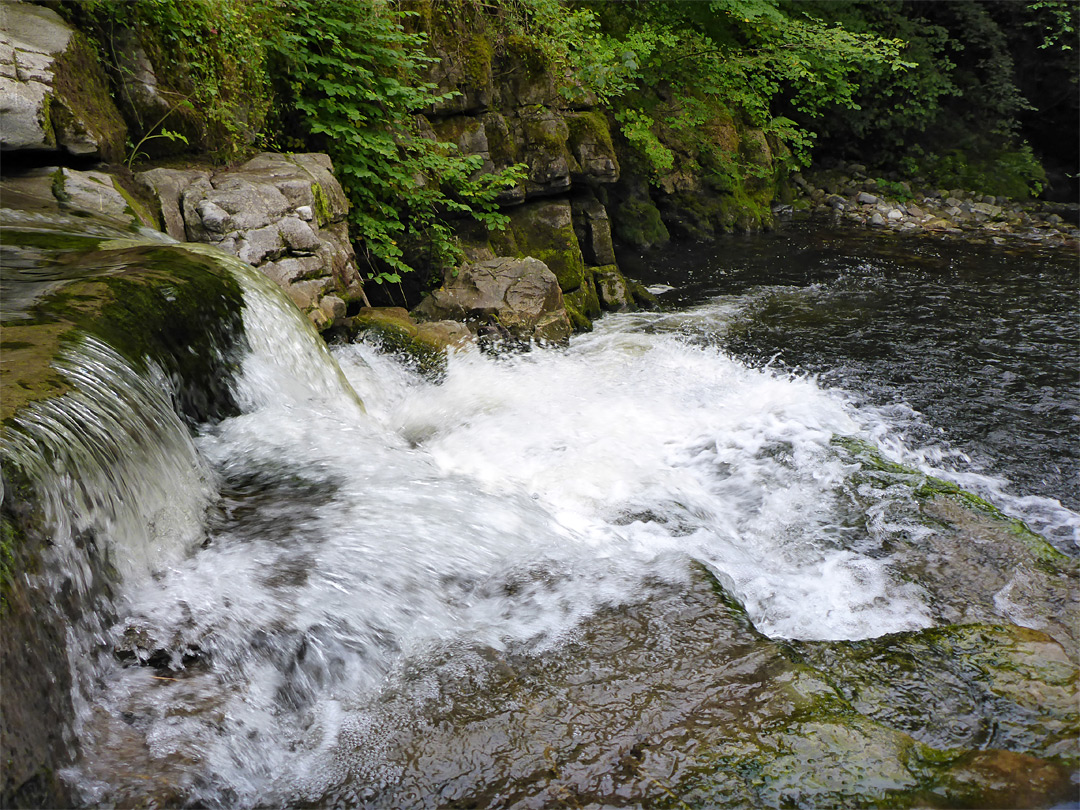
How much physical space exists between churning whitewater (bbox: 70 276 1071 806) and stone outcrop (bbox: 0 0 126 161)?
5.33 feet

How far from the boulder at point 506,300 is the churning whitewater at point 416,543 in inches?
45.1

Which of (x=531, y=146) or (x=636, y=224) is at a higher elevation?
(x=531, y=146)

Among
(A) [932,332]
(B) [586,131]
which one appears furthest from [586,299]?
(A) [932,332]

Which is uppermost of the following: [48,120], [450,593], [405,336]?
[48,120]

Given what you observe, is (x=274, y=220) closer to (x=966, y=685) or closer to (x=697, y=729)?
(x=697, y=729)

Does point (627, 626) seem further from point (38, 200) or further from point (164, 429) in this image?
point (38, 200)

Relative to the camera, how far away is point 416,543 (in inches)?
126

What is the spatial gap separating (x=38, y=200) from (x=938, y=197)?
14840 mm

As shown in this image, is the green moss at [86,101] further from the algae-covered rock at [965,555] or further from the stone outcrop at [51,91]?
the algae-covered rock at [965,555]

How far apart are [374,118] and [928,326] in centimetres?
601

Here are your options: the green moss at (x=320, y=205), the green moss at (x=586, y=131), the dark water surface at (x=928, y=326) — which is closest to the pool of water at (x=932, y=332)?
the dark water surface at (x=928, y=326)

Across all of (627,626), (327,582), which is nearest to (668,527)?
(627,626)

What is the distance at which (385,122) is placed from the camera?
23.0 ft

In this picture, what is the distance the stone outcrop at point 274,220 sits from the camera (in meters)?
5.27
